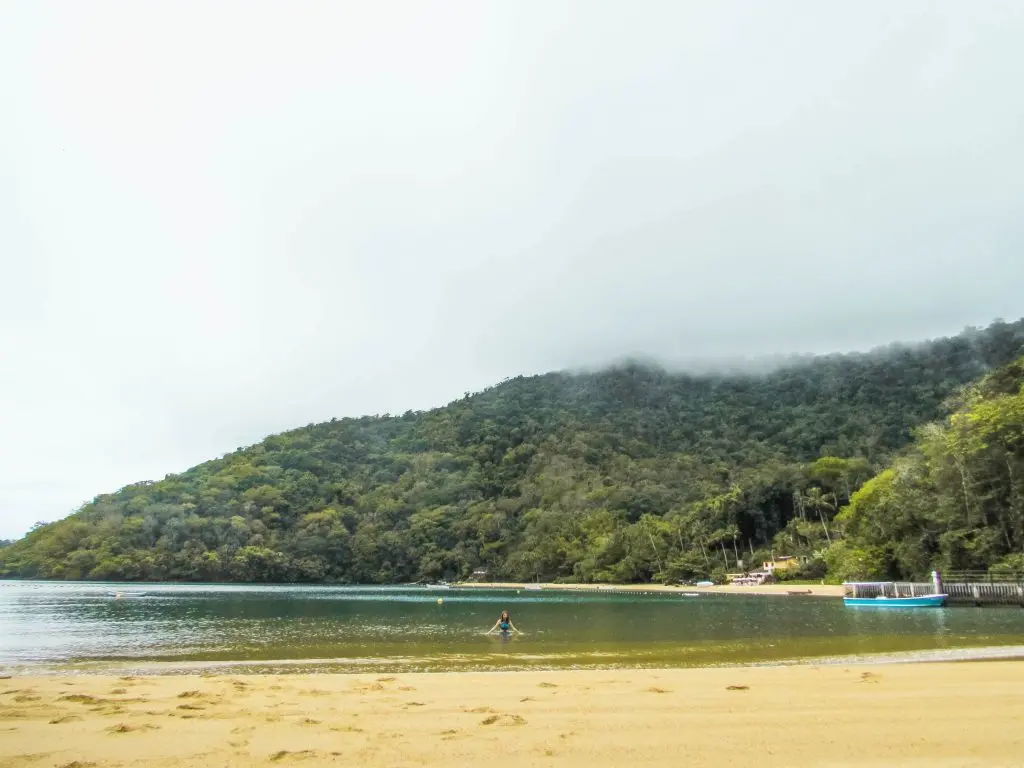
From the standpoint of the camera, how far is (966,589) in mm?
45719

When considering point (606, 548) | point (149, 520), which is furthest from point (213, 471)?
point (606, 548)

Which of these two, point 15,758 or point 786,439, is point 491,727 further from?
point 786,439

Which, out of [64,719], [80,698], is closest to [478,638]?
[80,698]

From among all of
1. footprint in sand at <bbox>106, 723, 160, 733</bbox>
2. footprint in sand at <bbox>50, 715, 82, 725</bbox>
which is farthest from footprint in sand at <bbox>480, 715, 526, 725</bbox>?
footprint in sand at <bbox>50, 715, 82, 725</bbox>

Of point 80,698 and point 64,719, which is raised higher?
point 64,719

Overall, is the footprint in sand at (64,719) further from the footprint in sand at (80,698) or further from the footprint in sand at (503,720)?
the footprint in sand at (503,720)

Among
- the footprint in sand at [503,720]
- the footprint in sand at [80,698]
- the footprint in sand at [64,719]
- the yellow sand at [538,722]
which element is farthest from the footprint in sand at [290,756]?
the footprint in sand at [80,698]

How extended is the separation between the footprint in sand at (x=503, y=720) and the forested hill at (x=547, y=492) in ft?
302

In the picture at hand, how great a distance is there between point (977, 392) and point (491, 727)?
62.2 metres

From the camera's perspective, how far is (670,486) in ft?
Result: 456

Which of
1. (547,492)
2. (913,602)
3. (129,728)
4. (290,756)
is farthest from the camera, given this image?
(547,492)

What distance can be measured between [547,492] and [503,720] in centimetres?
15027

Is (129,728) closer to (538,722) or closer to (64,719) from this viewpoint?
(64,719)

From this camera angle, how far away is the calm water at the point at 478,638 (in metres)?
22.6
